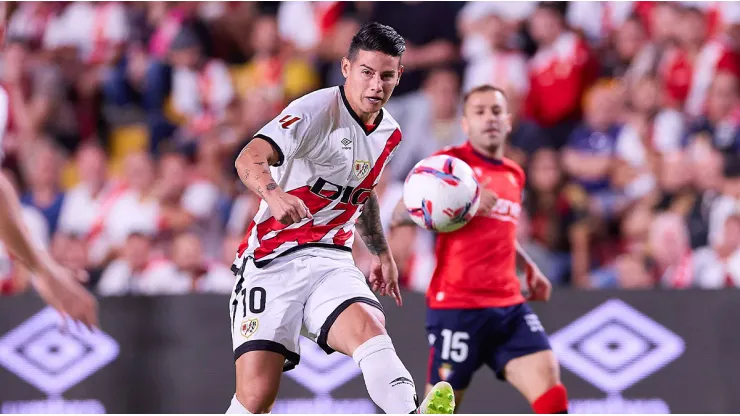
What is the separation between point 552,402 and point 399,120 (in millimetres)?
4580

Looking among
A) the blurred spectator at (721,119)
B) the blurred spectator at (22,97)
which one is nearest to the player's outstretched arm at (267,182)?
the blurred spectator at (721,119)

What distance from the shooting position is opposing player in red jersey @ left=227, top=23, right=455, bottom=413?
15.5ft

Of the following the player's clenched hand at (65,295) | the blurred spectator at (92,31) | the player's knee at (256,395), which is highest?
the blurred spectator at (92,31)

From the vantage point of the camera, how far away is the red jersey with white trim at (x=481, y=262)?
20.2 ft

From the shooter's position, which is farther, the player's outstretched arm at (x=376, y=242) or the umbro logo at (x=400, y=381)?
the player's outstretched arm at (x=376, y=242)

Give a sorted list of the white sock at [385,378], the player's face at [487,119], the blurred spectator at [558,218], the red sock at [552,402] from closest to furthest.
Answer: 1. the white sock at [385,378]
2. the red sock at [552,402]
3. the player's face at [487,119]
4. the blurred spectator at [558,218]

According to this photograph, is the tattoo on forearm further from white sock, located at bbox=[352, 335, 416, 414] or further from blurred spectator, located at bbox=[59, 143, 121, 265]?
blurred spectator, located at bbox=[59, 143, 121, 265]

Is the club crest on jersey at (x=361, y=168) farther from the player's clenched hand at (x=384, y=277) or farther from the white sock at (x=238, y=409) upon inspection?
the white sock at (x=238, y=409)

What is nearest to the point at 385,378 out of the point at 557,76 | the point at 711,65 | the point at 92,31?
the point at 557,76

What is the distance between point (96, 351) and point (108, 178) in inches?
118

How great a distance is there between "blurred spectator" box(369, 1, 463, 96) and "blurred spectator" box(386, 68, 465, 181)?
282mm

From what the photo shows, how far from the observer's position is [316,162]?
4957 mm

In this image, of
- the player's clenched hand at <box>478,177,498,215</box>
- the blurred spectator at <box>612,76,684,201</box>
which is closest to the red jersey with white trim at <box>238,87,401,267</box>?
the player's clenched hand at <box>478,177,498,215</box>

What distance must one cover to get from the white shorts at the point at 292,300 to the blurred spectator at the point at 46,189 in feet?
17.7
